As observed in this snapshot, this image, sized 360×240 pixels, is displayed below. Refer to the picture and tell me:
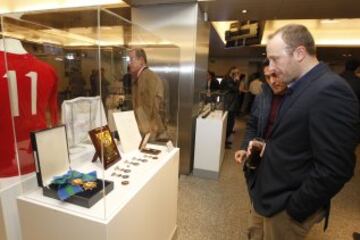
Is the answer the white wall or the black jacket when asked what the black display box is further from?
the white wall

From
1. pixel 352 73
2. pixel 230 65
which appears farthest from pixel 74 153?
pixel 230 65

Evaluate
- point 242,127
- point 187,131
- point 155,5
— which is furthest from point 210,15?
point 242,127

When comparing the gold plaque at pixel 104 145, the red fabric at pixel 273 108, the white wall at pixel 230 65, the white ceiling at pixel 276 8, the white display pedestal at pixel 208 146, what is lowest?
the white display pedestal at pixel 208 146

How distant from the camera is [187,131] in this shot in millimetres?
3180

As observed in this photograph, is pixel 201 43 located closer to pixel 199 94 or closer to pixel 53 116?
pixel 199 94

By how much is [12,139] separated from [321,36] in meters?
7.48

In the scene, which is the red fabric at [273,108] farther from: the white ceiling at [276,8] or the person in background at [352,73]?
the person in background at [352,73]

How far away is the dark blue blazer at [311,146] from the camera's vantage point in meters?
0.92

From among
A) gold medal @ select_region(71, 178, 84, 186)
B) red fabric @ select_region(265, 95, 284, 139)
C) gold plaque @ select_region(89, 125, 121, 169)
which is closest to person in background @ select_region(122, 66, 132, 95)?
gold plaque @ select_region(89, 125, 121, 169)

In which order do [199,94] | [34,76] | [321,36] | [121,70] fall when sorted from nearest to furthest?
[34,76], [121,70], [199,94], [321,36]

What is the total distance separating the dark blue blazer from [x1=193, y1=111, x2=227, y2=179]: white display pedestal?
1923mm

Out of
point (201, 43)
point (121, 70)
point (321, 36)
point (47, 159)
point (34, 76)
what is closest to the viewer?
point (47, 159)

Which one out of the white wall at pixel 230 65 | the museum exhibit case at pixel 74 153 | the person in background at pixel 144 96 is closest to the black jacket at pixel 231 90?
the person in background at pixel 144 96

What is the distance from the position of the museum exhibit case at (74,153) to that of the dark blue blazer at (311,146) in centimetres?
68
